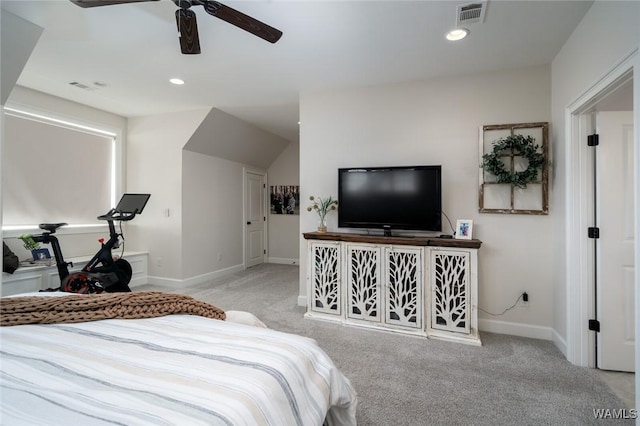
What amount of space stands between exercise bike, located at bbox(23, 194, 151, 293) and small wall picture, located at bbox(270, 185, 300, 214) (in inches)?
126

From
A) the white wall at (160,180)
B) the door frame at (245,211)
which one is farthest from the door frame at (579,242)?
the door frame at (245,211)

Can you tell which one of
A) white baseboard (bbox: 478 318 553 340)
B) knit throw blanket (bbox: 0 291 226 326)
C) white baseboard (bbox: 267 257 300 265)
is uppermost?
knit throw blanket (bbox: 0 291 226 326)

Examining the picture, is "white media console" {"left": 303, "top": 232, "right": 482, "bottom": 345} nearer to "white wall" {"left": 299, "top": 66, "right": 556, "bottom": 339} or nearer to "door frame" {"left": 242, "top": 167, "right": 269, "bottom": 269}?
"white wall" {"left": 299, "top": 66, "right": 556, "bottom": 339}

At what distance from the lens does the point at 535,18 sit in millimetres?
2164

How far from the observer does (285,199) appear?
6.58m

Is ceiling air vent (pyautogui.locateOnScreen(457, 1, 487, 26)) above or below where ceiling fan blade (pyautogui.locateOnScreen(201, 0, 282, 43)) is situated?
above

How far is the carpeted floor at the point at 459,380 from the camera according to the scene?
1758mm

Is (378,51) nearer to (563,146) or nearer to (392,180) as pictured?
(392,180)

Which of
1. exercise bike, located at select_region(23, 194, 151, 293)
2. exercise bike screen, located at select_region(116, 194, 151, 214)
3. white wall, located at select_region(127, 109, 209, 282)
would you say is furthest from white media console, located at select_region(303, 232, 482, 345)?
white wall, located at select_region(127, 109, 209, 282)

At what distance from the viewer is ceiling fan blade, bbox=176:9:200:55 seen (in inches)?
67.3

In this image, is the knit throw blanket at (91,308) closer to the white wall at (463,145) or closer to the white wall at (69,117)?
the white wall at (463,145)

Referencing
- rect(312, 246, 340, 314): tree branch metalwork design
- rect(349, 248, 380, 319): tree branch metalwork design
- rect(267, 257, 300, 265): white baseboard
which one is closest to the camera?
rect(349, 248, 380, 319): tree branch metalwork design

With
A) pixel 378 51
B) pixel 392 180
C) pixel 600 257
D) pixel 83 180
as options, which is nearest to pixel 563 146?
pixel 600 257

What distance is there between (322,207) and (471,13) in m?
2.22
